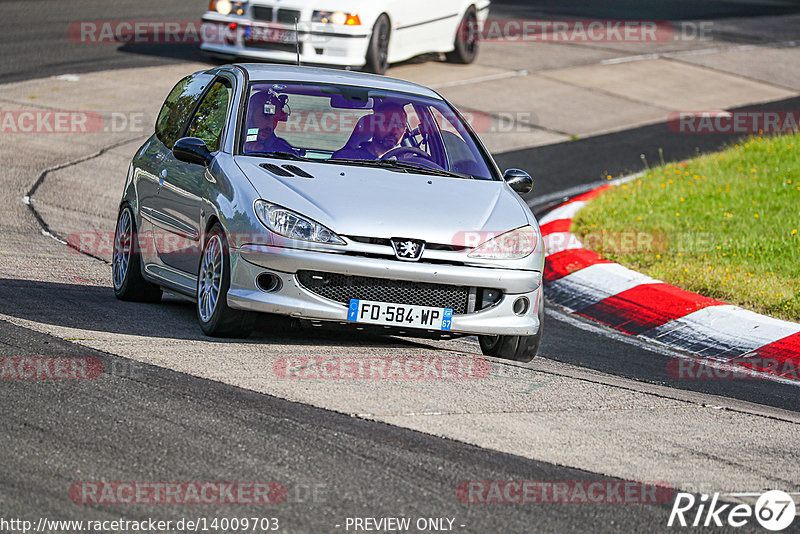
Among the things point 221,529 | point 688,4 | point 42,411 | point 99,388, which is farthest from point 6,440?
point 688,4

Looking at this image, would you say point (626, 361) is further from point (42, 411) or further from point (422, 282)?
point (42, 411)

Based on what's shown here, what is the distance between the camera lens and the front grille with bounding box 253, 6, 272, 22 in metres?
17.4

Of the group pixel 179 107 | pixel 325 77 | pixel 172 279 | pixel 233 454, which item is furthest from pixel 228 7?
pixel 233 454

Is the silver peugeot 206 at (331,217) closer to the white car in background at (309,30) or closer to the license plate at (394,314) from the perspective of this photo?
the license plate at (394,314)

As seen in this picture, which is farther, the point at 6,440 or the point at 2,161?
the point at 2,161

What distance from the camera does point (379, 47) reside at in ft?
59.5

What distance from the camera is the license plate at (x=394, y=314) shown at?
6.70 metres

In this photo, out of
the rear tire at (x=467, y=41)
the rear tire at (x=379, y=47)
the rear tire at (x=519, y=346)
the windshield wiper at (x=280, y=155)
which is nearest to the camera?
the rear tire at (x=519, y=346)

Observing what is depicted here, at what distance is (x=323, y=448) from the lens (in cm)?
510

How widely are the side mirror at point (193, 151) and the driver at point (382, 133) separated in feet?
2.46

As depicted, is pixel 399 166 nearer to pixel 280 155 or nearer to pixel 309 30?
pixel 280 155

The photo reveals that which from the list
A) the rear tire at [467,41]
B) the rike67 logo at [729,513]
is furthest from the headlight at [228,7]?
the rike67 logo at [729,513]

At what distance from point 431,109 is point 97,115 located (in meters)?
8.05

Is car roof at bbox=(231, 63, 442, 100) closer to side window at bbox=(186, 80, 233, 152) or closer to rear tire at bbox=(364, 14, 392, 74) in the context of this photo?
side window at bbox=(186, 80, 233, 152)
